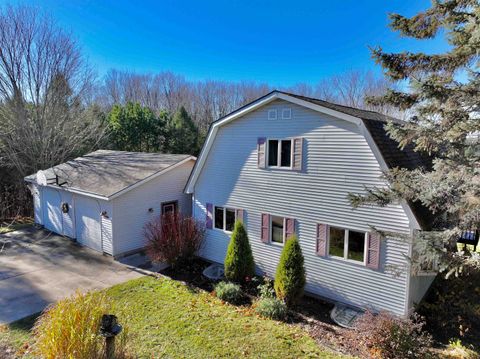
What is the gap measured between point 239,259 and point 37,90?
18890 mm

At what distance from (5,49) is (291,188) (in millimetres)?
20151

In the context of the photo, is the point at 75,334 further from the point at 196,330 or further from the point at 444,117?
the point at 444,117

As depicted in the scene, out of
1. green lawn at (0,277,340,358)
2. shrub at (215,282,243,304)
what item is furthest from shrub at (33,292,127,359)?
shrub at (215,282,243,304)

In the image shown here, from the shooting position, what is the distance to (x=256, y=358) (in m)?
6.13

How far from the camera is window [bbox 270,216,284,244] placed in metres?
10.2

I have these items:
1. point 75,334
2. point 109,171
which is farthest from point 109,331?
point 109,171

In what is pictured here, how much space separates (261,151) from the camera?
411 inches

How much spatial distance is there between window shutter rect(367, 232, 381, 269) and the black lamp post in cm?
690

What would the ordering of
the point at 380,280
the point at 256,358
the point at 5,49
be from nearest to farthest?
the point at 256,358
the point at 380,280
the point at 5,49

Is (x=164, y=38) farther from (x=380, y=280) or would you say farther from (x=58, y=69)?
(x=380, y=280)

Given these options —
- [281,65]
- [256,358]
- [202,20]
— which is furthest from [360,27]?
[256,358]

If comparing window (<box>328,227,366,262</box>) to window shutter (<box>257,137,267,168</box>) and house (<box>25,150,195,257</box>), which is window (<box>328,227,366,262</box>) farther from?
house (<box>25,150,195,257</box>)

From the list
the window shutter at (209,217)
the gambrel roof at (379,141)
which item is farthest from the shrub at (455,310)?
the window shutter at (209,217)

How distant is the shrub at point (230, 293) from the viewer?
8914mm
